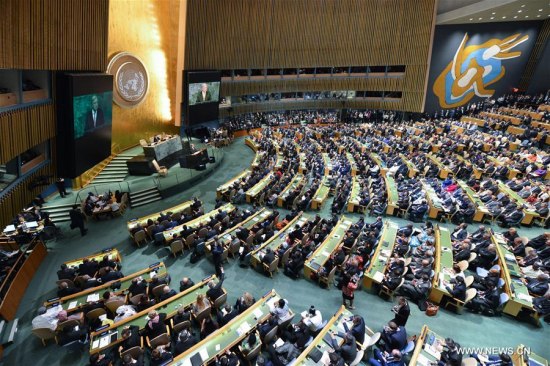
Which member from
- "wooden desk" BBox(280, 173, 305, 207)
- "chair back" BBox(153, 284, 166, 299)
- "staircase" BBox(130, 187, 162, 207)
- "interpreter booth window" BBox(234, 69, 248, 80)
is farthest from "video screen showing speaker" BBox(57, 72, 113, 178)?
"interpreter booth window" BBox(234, 69, 248, 80)

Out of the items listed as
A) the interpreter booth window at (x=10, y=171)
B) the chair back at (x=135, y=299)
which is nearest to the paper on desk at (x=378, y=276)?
the chair back at (x=135, y=299)

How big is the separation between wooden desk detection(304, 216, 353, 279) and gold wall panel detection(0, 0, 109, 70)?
9116mm

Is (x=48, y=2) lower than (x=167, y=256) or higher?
higher

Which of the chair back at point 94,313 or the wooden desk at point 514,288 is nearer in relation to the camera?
the chair back at point 94,313

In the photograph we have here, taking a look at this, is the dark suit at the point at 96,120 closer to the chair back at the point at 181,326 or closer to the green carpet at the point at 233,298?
the green carpet at the point at 233,298

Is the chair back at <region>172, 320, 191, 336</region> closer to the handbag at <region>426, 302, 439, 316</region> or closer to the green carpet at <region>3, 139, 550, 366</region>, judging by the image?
the green carpet at <region>3, 139, 550, 366</region>

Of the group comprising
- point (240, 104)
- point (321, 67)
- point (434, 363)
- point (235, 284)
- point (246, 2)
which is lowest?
point (235, 284)

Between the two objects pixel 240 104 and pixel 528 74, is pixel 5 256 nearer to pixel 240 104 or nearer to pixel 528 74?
pixel 240 104

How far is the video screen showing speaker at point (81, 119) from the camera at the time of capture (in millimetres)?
9812

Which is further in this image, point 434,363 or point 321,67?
point 321,67

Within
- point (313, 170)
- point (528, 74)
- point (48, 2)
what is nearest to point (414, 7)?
point (528, 74)

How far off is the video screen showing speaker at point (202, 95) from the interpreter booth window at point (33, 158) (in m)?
9.61

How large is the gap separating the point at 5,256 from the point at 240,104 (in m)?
21.1

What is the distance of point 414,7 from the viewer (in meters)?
26.1
